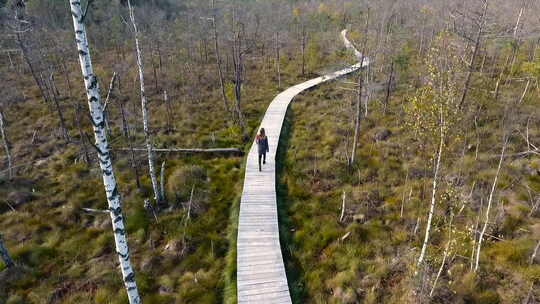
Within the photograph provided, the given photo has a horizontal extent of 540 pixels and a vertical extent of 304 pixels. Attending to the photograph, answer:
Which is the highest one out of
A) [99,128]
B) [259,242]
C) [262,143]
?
[99,128]

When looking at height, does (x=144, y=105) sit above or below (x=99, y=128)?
below

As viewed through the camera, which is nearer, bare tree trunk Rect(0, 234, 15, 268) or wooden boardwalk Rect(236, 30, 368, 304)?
wooden boardwalk Rect(236, 30, 368, 304)

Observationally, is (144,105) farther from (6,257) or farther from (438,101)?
(438,101)

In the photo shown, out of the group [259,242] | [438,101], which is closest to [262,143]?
[259,242]

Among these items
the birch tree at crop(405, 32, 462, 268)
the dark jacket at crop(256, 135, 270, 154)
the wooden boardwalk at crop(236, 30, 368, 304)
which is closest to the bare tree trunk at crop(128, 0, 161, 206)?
the wooden boardwalk at crop(236, 30, 368, 304)

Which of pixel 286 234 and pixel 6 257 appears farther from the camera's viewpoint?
pixel 286 234

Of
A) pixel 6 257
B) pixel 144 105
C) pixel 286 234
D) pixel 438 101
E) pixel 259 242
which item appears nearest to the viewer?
pixel 438 101

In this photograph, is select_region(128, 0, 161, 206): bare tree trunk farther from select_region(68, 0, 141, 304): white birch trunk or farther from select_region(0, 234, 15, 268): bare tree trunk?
select_region(68, 0, 141, 304): white birch trunk

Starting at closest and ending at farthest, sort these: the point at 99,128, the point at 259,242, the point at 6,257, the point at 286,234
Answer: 1. the point at 99,128
2. the point at 6,257
3. the point at 259,242
4. the point at 286,234

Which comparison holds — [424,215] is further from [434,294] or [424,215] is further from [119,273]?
[119,273]
